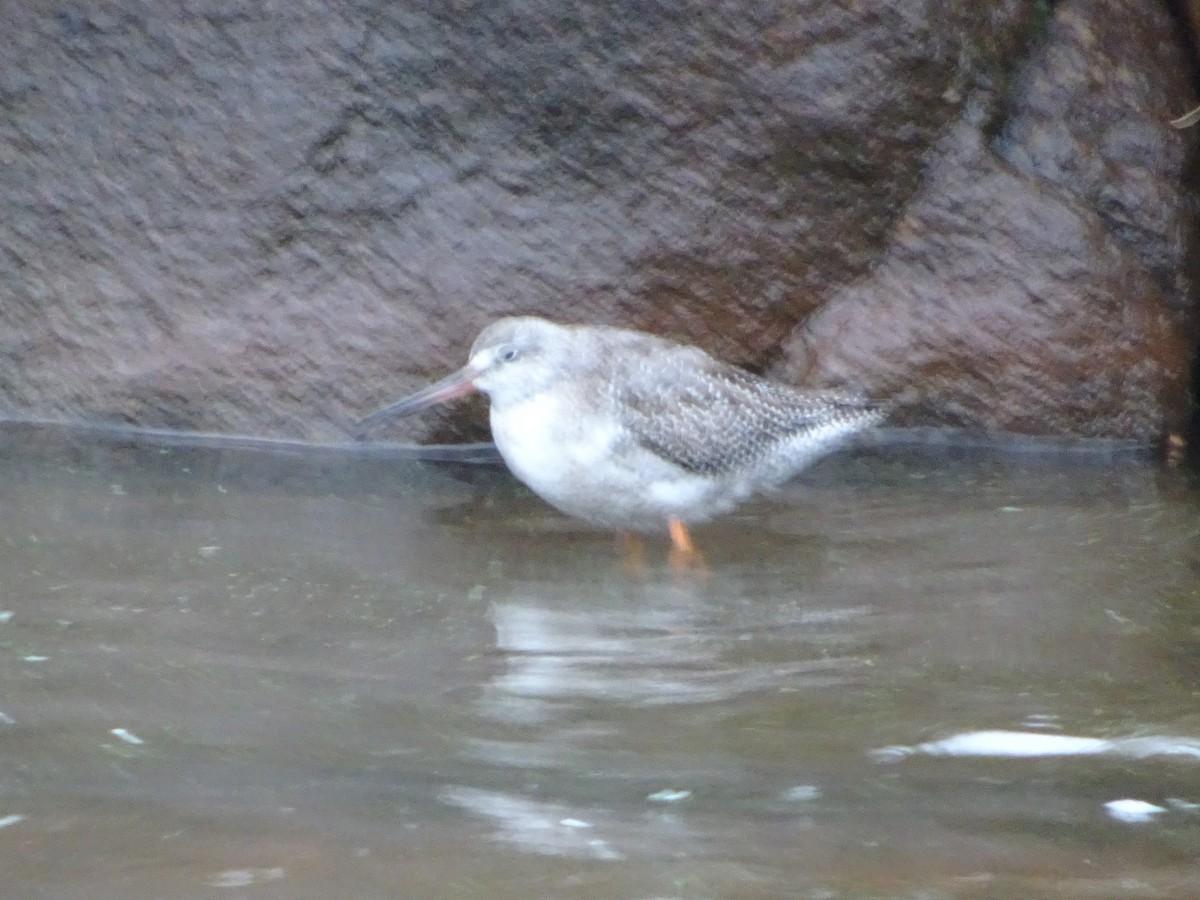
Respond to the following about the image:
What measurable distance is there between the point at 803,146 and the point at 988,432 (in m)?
1.50

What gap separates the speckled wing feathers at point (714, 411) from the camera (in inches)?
245

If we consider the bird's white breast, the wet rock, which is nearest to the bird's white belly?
the bird's white breast

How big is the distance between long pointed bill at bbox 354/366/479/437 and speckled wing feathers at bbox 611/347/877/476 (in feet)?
1.82

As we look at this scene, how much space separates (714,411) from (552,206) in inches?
55.5

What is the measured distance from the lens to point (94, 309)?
7395 millimetres

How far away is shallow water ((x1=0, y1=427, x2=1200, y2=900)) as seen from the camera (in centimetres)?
347

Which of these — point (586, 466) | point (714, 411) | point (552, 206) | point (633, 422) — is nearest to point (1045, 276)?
point (714, 411)

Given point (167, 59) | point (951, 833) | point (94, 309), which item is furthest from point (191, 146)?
point (951, 833)

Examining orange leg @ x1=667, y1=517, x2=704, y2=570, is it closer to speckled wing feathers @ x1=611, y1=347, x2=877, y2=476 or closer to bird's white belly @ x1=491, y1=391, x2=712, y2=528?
bird's white belly @ x1=491, y1=391, x2=712, y2=528

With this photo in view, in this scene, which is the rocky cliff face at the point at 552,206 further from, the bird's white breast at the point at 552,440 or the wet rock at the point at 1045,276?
the bird's white breast at the point at 552,440

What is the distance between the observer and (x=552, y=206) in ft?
23.8

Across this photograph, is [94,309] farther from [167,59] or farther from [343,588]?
[343,588]

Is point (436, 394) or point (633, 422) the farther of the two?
point (436, 394)

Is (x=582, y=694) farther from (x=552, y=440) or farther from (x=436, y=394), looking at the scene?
(x=436, y=394)
